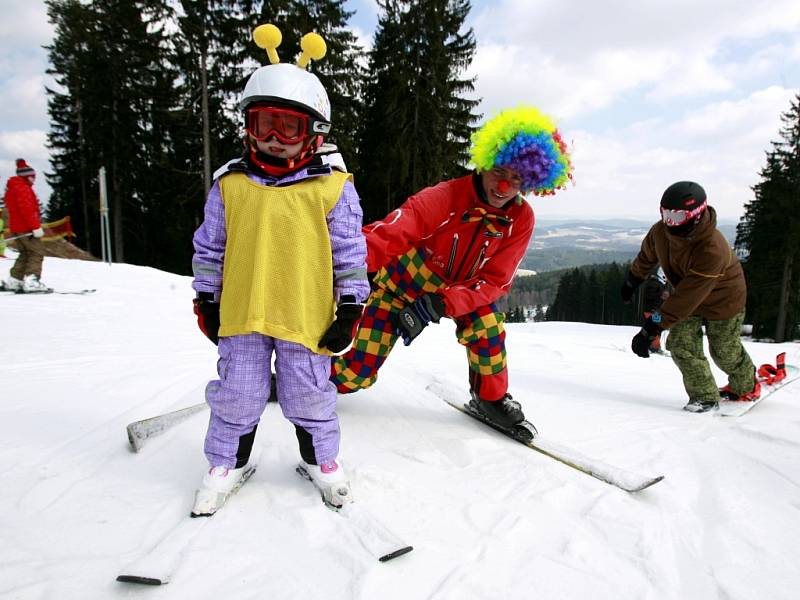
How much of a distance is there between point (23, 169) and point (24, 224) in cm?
89

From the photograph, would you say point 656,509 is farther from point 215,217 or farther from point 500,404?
point 215,217

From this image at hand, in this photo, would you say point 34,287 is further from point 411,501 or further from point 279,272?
point 411,501

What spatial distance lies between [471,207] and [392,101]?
14.9 meters

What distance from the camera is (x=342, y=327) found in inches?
71.6

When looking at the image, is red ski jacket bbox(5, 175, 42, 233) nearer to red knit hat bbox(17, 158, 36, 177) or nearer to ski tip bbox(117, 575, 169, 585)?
red knit hat bbox(17, 158, 36, 177)

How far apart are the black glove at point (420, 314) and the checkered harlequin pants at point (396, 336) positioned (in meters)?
0.23

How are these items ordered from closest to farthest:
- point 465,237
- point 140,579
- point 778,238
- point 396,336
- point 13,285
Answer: point 140,579
point 465,237
point 396,336
point 13,285
point 778,238

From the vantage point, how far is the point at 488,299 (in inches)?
109

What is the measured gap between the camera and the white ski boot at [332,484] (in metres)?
1.88

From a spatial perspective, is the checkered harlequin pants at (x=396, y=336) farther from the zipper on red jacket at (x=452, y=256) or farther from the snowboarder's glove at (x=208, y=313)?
the snowboarder's glove at (x=208, y=313)

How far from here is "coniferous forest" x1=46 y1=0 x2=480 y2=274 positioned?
1591 cm

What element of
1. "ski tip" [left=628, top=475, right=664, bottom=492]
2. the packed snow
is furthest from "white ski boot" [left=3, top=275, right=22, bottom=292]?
"ski tip" [left=628, top=475, right=664, bottom=492]

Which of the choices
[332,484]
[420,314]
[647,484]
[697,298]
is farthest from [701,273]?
[332,484]

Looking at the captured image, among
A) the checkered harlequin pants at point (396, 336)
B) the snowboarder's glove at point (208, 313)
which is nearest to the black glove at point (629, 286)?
the checkered harlequin pants at point (396, 336)
